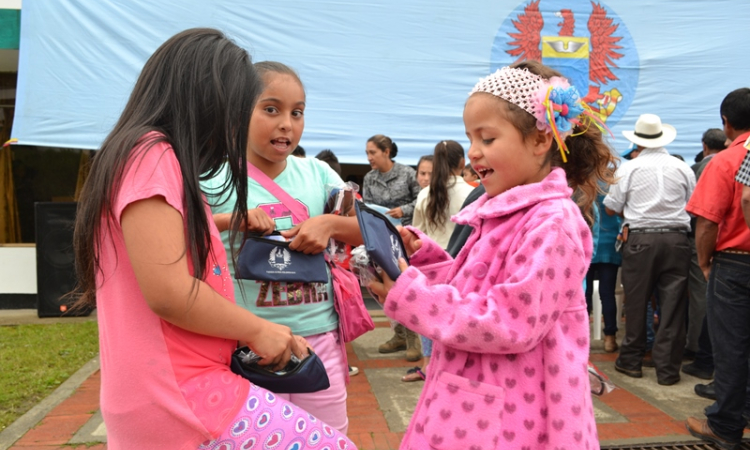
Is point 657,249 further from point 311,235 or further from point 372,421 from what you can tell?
point 311,235

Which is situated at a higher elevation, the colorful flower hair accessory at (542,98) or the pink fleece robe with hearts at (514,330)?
the colorful flower hair accessory at (542,98)

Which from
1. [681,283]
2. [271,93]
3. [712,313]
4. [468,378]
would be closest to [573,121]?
[468,378]

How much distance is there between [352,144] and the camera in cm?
687

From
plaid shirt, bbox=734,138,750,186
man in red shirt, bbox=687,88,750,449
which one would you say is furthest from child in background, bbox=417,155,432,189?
plaid shirt, bbox=734,138,750,186

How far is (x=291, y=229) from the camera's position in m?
2.12

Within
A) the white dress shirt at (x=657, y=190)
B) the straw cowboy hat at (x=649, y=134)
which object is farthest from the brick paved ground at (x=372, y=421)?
the straw cowboy hat at (x=649, y=134)

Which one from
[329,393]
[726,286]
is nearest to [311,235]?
[329,393]

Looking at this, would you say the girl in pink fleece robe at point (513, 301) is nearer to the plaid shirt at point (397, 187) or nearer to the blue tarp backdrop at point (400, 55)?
the plaid shirt at point (397, 187)

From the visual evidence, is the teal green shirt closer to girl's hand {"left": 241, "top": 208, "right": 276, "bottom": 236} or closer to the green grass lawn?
girl's hand {"left": 241, "top": 208, "right": 276, "bottom": 236}

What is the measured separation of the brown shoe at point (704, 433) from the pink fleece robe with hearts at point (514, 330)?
2.75m

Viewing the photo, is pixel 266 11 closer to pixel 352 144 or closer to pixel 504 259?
pixel 352 144

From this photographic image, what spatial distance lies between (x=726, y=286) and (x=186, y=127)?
140 inches

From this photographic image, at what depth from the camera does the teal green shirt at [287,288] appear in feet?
7.06

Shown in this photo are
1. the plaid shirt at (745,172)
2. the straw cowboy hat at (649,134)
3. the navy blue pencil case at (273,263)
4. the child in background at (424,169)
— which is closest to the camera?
the navy blue pencil case at (273,263)
